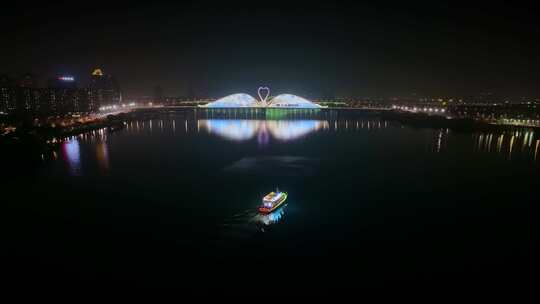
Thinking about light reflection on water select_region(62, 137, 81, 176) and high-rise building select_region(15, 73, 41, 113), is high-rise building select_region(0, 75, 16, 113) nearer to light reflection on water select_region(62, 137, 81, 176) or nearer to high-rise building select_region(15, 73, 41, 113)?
high-rise building select_region(15, 73, 41, 113)

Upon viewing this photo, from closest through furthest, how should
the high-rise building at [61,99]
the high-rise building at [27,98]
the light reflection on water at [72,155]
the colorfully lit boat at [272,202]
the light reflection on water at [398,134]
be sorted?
the colorfully lit boat at [272,202] → the light reflection on water at [72,155] → the light reflection on water at [398,134] → the high-rise building at [27,98] → the high-rise building at [61,99]

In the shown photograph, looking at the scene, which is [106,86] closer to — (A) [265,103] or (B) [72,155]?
(A) [265,103]

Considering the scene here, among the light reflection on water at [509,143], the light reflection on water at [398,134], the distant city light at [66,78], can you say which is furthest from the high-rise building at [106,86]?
the light reflection on water at [509,143]

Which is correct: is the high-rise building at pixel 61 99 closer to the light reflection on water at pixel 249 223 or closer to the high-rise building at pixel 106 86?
the high-rise building at pixel 106 86

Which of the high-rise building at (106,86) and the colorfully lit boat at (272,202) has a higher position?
the high-rise building at (106,86)

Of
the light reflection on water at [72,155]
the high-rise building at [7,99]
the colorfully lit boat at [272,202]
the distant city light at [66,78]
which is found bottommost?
the colorfully lit boat at [272,202]

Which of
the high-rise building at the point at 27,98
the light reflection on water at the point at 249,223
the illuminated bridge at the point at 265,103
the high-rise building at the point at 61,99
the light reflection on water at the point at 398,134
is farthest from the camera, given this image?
the illuminated bridge at the point at 265,103

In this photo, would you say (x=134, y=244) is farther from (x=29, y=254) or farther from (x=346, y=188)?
(x=346, y=188)

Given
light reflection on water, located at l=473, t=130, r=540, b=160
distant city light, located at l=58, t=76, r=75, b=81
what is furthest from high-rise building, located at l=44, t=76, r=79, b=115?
light reflection on water, located at l=473, t=130, r=540, b=160

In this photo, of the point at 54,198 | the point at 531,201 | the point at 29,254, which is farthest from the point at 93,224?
the point at 531,201
